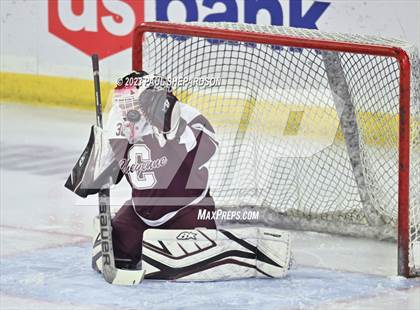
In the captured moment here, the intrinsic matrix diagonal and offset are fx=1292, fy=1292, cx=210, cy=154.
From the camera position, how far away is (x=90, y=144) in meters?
3.73

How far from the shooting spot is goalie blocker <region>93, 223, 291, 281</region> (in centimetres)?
378

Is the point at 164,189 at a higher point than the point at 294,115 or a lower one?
lower

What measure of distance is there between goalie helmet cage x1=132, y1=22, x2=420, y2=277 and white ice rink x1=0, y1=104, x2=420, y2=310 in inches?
5.7

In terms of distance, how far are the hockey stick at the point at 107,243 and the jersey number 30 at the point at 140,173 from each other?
4.1 inches

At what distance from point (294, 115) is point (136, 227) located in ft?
3.20

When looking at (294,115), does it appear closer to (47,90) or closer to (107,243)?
(107,243)

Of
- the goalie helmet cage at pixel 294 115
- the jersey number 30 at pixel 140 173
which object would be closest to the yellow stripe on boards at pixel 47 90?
the goalie helmet cage at pixel 294 115

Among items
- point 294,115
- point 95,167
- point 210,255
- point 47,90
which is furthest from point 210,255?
point 47,90

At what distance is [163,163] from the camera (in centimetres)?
381

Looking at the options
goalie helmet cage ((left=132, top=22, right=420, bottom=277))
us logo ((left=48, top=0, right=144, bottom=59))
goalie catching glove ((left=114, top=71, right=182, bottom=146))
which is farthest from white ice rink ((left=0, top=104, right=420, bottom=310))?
us logo ((left=48, top=0, right=144, bottom=59))

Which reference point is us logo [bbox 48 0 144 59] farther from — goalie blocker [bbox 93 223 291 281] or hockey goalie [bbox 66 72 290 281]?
goalie blocker [bbox 93 223 291 281]

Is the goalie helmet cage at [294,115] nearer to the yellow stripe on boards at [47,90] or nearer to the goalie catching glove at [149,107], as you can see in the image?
the goalie catching glove at [149,107]

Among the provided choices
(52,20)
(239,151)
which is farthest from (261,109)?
(52,20)

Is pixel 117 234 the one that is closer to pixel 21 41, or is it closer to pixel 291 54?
pixel 291 54
